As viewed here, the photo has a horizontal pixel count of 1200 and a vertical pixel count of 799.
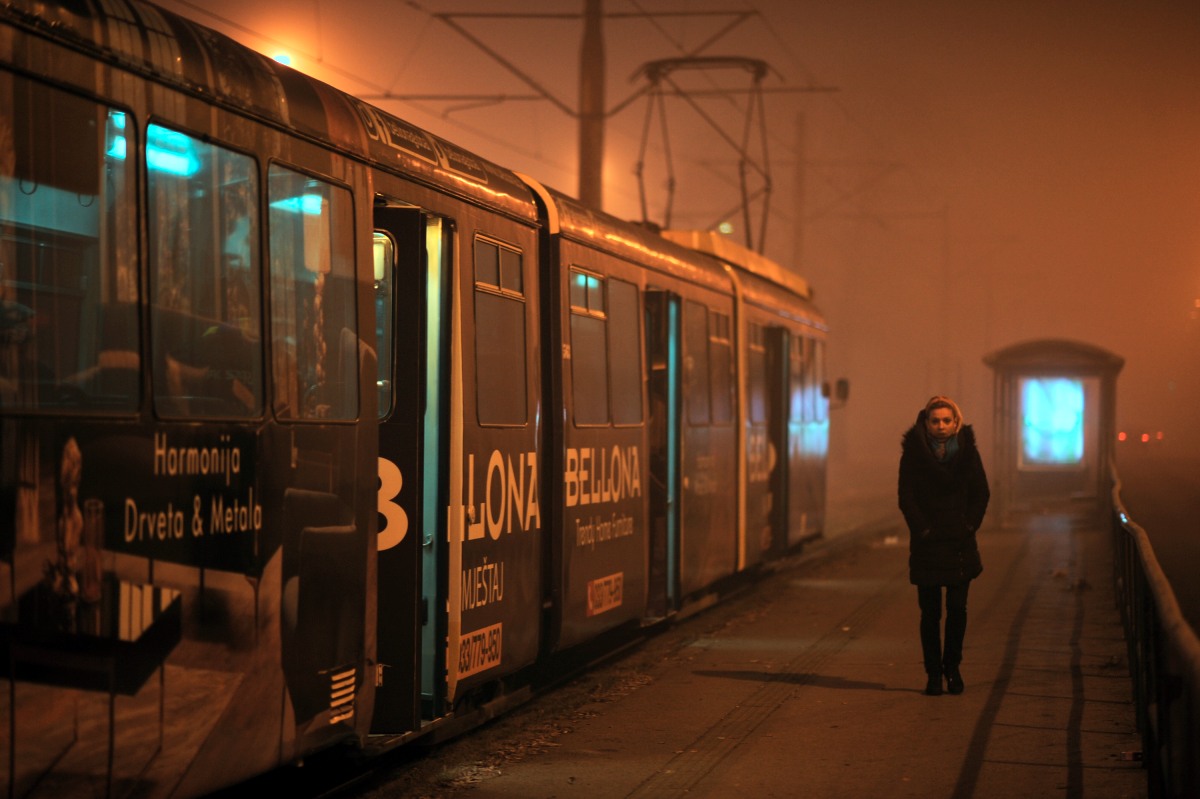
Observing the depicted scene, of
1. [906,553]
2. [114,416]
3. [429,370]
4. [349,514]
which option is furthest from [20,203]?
[906,553]

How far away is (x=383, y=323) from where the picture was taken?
7.89 metres

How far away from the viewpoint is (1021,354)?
2719 centimetres

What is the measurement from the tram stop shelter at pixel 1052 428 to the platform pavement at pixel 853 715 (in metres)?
12.1

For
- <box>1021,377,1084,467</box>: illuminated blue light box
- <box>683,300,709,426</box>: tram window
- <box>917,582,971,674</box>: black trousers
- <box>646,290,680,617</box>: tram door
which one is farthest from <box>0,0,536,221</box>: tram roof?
<box>1021,377,1084,467</box>: illuminated blue light box

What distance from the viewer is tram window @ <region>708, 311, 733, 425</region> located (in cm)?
1454

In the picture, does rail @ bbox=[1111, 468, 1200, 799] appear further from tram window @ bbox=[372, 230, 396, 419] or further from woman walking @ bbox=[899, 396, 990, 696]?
tram window @ bbox=[372, 230, 396, 419]

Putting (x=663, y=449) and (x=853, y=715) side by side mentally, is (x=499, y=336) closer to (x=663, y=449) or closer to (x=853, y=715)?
(x=853, y=715)

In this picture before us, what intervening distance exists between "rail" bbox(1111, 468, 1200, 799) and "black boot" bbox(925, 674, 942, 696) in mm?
1502

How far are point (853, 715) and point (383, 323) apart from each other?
12.0 ft

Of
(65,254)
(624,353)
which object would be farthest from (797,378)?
(65,254)

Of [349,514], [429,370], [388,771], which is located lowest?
[388,771]

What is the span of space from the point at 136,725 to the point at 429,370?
3.13m

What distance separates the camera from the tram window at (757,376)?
1638cm

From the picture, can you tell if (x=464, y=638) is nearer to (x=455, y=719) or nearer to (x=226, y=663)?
(x=455, y=719)
